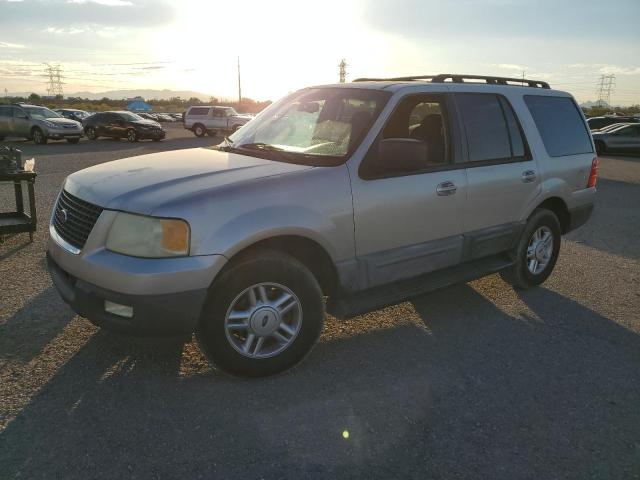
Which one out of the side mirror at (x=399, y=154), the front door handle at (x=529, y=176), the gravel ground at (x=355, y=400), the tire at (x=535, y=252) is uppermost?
the side mirror at (x=399, y=154)

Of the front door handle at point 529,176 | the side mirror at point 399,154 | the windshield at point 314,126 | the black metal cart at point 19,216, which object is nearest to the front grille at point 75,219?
the windshield at point 314,126

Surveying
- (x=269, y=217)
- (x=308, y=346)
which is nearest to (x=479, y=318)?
(x=308, y=346)

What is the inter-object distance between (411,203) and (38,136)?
23.7 metres

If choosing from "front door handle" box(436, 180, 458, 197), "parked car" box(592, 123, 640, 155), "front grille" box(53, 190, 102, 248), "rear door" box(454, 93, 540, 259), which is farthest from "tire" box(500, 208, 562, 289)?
"parked car" box(592, 123, 640, 155)

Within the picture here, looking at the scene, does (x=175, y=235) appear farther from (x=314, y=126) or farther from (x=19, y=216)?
(x=19, y=216)

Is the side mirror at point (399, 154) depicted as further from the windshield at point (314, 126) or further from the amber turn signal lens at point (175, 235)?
the amber turn signal lens at point (175, 235)

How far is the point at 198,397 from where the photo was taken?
309 centimetres

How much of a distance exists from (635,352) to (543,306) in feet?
3.15

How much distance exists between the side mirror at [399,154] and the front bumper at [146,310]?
4.83ft

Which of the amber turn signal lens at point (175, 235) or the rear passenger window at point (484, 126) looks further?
the rear passenger window at point (484, 126)

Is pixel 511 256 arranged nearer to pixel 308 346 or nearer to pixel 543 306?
pixel 543 306

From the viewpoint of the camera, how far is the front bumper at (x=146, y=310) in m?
2.80

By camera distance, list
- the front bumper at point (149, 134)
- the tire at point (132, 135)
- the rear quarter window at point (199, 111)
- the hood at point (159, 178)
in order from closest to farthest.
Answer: the hood at point (159, 178), the front bumper at point (149, 134), the tire at point (132, 135), the rear quarter window at point (199, 111)

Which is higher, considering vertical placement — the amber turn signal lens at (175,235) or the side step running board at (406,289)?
the amber turn signal lens at (175,235)
